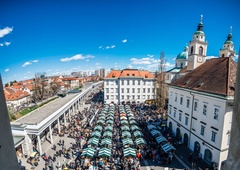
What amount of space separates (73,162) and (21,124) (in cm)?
856

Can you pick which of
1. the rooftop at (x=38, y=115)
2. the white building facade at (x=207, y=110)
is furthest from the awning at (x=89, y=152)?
the white building facade at (x=207, y=110)

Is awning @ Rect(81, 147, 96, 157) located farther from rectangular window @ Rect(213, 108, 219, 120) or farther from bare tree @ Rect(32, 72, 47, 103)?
bare tree @ Rect(32, 72, 47, 103)

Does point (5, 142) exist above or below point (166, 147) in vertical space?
above

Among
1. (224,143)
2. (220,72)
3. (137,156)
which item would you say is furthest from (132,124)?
(220,72)

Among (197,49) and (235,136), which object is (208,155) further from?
(197,49)

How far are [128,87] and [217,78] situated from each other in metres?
31.1

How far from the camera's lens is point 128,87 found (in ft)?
153

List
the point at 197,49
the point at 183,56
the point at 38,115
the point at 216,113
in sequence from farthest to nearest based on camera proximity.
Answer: the point at 183,56 < the point at 197,49 < the point at 38,115 < the point at 216,113

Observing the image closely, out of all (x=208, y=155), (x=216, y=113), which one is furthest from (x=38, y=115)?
(x=216, y=113)

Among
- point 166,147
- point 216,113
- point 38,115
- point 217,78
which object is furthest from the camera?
point 38,115

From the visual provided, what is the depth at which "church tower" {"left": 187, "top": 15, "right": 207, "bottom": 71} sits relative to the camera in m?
30.9

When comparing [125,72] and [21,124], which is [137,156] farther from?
[125,72]

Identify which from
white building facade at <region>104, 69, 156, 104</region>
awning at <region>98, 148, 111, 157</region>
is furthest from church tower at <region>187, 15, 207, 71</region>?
awning at <region>98, 148, 111, 157</region>

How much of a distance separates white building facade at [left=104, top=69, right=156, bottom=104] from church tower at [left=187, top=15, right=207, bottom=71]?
16559mm
